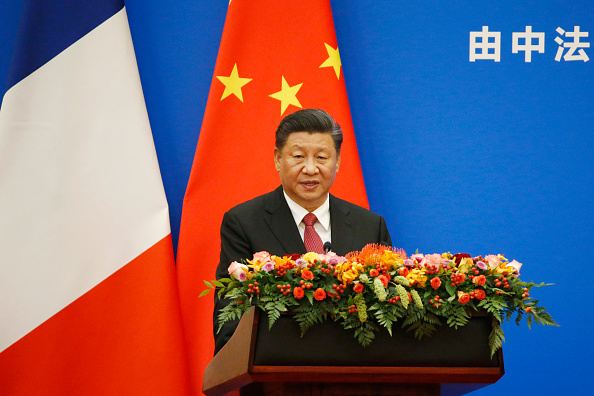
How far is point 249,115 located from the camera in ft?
9.61

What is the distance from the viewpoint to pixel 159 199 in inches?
110

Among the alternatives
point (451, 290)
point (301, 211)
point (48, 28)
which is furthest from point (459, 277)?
point (48, 28)

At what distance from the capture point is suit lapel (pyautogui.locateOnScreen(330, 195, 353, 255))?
214 centimetres

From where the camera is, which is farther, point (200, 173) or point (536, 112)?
point (536, 112)

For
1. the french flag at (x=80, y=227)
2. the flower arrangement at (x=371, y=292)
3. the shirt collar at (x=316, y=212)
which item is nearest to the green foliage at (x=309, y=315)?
the flower arrangement at (x=371, y=292)

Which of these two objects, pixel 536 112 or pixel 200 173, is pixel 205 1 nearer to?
pixel 200 173

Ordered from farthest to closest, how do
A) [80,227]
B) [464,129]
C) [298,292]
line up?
[464,129] < [80,227] < [298,292]

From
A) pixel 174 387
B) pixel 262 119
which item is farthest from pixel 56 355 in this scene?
pixel 262 119

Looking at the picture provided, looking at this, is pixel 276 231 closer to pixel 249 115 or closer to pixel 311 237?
pixel 311 237

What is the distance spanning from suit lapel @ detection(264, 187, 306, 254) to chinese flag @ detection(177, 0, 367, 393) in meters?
0.61

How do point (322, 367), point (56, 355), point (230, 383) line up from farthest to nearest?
point (56, 355), point (230, 383), point (322, 367)

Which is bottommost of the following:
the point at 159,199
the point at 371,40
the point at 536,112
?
the point at 159,199

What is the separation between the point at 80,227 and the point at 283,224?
960 millimetres

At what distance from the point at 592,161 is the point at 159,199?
2.01 meters
